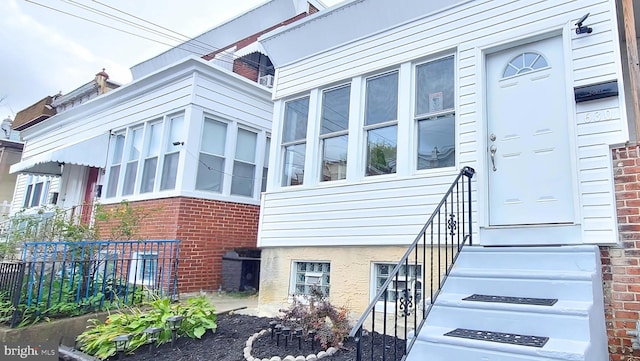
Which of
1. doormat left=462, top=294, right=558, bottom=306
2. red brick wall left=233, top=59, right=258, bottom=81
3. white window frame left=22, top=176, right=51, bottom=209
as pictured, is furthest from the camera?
white window frame left=22, top=176, right=51, bottom=209

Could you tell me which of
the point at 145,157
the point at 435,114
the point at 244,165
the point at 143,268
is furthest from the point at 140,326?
the point at 145,157

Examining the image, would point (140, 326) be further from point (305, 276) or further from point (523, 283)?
point (523, 283)

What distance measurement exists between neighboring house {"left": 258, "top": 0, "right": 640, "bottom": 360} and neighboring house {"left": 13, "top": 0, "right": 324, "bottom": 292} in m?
1.96

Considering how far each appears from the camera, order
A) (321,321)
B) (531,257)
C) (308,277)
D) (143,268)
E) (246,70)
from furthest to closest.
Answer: (246,70) → (143,268) → (308,277) → (321,321) → (531,257)

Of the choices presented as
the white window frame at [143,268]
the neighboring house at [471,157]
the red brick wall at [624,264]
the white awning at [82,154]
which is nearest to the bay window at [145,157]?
the white awning at [82,154]

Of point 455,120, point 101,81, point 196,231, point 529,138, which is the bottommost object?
point 196,231

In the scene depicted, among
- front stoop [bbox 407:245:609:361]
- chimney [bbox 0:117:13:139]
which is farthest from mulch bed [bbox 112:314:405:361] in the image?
chimney [bbox 0:117:13:139]

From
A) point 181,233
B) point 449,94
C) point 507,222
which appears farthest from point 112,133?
point 507,222

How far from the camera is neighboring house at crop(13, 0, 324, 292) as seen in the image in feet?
24.0

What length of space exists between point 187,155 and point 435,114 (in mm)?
4824

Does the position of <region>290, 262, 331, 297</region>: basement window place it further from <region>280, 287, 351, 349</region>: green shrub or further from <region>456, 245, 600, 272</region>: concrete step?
<region>456, 245, 600, 272</region>: concrete step

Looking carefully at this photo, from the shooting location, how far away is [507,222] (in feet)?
13.1

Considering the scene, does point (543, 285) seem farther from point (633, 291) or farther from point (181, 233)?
point (181, 233)

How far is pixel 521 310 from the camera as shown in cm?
278
